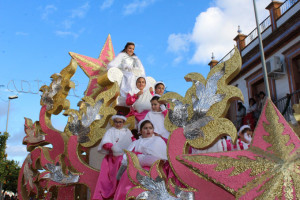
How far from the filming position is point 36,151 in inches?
201

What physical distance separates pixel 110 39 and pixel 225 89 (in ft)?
14.8

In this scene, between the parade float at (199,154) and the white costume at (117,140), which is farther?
the white costume at (117,140)

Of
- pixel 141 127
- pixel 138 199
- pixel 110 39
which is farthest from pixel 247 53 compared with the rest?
pixel 138 199

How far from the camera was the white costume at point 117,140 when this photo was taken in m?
3.91

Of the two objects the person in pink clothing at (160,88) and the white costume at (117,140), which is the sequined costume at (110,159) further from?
the person in pink clothing at (160,88)

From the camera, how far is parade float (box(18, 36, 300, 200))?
6.87 feet

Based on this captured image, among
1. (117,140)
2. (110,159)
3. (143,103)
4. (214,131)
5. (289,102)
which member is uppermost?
(289,102)

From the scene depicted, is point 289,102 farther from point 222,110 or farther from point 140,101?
point 222,110

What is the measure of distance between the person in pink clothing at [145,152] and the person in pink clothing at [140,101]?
3.41 feet

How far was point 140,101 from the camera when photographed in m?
4.77

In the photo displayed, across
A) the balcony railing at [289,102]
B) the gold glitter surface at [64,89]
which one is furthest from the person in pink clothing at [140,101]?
the balcony railing at [289,102]

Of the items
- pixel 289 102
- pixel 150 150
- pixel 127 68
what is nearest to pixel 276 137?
pixel 150 150

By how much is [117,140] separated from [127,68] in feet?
6.22

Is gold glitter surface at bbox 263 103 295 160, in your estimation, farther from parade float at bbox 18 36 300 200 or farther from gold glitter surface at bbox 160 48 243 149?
gold glitter surface at bbox 160 48 243 149
